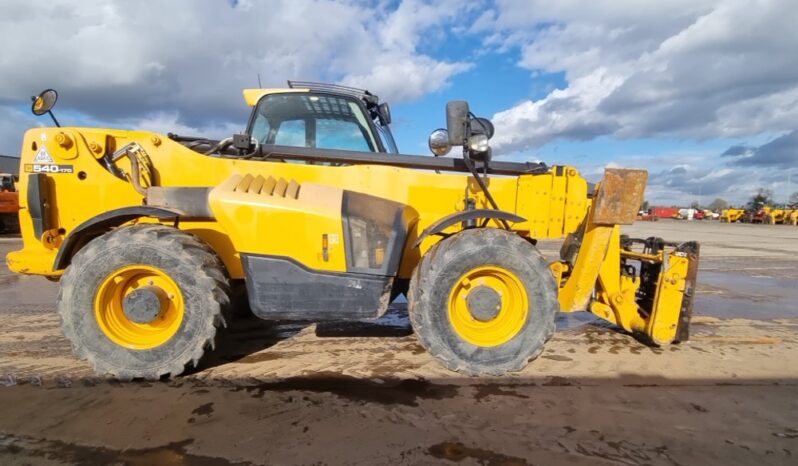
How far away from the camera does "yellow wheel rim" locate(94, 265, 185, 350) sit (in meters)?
3.22

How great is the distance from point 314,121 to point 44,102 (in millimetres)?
2250

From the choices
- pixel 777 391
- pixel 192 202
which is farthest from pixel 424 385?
pixel 777 391

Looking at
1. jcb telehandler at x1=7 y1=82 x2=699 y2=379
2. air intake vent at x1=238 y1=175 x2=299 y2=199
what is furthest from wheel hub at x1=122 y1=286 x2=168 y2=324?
air intake vent at x1=238 y1=175 x2=299 y2=199

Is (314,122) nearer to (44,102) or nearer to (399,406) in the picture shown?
(44,102)

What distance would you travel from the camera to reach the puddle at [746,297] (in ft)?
18.9

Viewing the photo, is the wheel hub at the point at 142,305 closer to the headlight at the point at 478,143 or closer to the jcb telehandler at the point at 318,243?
the jcb telehandler at the point at 318,243

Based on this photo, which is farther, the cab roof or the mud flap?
the cab roof

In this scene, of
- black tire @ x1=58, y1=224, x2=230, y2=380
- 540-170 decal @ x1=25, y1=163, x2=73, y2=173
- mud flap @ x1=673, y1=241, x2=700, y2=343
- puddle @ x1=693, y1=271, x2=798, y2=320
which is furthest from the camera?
puddle @ x1=693, y1=271, x2=798, y2=320

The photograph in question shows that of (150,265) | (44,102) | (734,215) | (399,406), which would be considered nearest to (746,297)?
(399,406)

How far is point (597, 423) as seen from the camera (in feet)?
8.93

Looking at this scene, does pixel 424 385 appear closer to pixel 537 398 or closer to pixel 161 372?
pixel 537 398

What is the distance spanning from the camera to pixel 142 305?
124 inches

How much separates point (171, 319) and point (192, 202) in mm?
904

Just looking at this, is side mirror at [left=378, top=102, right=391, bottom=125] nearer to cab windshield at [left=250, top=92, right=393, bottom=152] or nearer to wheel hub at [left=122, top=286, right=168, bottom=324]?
cab windshield at [left=250, top=92, right=393, bottom=152]
